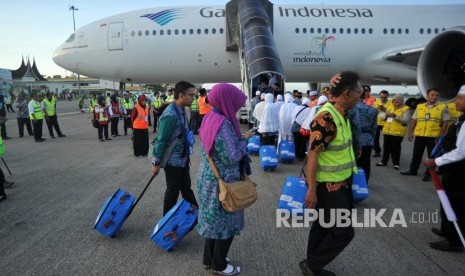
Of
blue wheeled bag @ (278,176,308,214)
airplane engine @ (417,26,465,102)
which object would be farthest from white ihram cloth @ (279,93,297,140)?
airplane engine @ (417,26,465,102)

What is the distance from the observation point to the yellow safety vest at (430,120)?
6.02 m

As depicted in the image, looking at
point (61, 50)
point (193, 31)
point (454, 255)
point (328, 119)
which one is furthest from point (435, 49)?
point (61, 50)

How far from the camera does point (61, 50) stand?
1458cm

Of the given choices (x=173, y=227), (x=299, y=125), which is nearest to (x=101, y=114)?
(x=299, y=125)

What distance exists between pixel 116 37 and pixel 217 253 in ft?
42.4

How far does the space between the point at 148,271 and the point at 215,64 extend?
38.4ft

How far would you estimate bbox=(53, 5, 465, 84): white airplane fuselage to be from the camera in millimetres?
13539

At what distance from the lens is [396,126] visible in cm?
699

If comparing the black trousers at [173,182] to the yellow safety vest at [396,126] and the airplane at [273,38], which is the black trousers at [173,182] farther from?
the airplane at [273,38]

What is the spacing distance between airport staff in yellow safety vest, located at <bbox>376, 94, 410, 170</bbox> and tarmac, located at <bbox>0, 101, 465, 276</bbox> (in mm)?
770

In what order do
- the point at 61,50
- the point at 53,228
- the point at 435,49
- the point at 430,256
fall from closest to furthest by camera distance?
the point at 430,256 → the point at 53,228 → the point at 435,49 → the point at 61,50

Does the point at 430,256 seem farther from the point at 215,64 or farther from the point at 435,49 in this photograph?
the point at 215,64

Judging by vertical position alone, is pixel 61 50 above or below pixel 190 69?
above

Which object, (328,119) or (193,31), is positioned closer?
(328,119)
